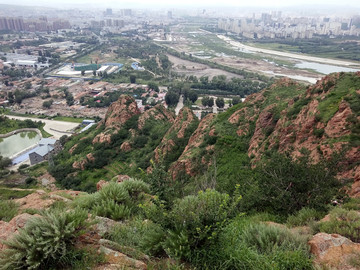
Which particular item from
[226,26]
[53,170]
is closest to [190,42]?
[226,26]

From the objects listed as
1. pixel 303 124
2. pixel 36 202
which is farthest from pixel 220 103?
pixel 36 202

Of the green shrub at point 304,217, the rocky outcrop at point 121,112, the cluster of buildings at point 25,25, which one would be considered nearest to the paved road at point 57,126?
the rocky outcrop at point 121,112

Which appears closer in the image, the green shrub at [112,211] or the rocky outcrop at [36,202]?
the green shrub at [112,211]

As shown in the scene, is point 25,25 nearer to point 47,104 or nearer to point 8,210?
point 47,104

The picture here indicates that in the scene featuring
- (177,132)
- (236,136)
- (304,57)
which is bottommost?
(177,132)

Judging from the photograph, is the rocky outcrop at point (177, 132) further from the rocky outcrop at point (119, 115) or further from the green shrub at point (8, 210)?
Result: the green shrub at point (8, 210)

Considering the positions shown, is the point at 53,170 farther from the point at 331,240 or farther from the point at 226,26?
the point at 226,26
